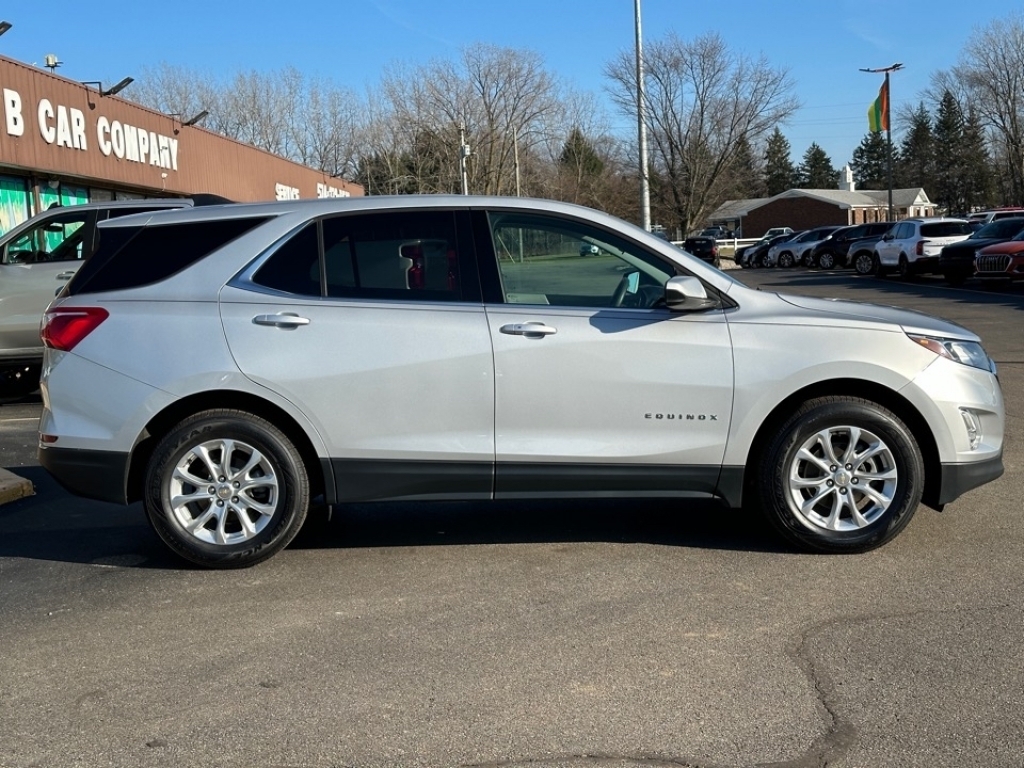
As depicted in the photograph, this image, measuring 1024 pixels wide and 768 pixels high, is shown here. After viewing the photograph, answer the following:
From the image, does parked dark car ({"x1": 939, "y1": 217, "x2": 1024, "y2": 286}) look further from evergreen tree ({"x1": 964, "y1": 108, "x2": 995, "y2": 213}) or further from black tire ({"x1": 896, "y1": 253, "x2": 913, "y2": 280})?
evergreen tree ({"x1": 964, "y1": 108, "x2": 995, "y2": 213})

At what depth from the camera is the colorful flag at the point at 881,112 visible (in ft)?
166

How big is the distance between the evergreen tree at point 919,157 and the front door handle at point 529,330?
105m

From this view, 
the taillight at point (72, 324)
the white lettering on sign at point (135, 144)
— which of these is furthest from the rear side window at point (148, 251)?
the white lettering on sign at point (135, 144)

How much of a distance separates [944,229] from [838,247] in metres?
10.4

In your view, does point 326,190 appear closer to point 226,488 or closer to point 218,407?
point 218,407

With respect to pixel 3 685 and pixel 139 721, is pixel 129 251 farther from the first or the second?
pixel 139 721

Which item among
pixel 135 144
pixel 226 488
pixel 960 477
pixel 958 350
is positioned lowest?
pixel 960 477

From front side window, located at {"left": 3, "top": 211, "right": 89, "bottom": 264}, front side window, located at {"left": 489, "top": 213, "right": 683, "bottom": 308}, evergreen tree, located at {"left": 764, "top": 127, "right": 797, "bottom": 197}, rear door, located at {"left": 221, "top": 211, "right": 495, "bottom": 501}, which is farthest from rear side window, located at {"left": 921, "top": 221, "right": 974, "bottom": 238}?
evergreen tree, located at {"left": 764, "top": 127, "right": 797, "bottom": 197}

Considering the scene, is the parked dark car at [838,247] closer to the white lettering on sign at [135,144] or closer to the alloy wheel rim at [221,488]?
the white lettering on sign at [135,144]

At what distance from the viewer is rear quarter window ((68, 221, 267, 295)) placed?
5398 millimetres

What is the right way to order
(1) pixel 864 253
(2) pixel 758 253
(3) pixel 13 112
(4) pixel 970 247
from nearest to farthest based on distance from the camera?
(3) pixel 13 112 → (4) pixel 970 247 → (1) pixel 864 253 → (2) pixel 758 253

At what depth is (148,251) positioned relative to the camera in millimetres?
5449

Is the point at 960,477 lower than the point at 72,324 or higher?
lower

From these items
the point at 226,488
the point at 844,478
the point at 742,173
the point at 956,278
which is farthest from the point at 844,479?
the point at 742,173
